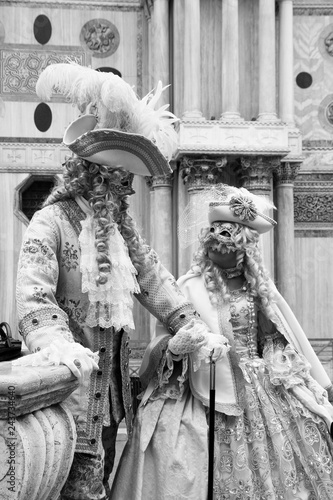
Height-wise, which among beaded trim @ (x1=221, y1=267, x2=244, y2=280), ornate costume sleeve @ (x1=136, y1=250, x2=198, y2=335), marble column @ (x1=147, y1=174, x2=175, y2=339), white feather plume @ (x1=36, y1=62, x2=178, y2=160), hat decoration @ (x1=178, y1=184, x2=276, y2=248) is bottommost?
ornate costume sleeve @ (x1=136, y1=250, x2=198, y2=335)

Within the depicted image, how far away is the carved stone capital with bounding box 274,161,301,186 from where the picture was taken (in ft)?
34.9

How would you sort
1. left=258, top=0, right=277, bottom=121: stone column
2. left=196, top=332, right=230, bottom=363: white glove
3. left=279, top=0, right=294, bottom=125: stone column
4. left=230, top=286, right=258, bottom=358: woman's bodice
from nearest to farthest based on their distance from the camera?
left=196, top=332, right=230, bottom=363: white glove
left=230, top=286, right=258, bottom=358: woman's bodice
left=258, top=0, right=277, bottom=121: stone column
left=279, top=0, right=294, bottom=125: stone column

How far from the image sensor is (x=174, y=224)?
1058cm

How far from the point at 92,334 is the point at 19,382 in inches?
52.3

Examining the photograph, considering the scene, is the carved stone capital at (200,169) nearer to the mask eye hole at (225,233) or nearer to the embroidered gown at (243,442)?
the mask eye hole at (225,233)

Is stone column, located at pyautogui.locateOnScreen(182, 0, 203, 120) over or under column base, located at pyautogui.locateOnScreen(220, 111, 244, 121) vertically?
over

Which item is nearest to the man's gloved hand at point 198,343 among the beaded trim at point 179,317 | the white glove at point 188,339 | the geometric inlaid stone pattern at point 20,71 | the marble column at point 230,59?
the white glove at point 188,339

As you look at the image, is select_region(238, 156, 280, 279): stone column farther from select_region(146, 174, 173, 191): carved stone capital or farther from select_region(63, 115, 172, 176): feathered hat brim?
select_region(63, 115, 172, 176): feathered hat brim

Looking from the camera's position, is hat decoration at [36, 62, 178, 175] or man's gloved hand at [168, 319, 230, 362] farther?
man's gloved hand at [168, 319, 230, 362]

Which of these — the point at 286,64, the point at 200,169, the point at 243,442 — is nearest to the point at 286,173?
the point at 200,169

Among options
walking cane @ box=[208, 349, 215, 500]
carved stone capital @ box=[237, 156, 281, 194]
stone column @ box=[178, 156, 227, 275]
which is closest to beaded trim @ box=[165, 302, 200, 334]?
walking cane @ box=[208, 349, 215, 500]

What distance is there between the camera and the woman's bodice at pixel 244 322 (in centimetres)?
462

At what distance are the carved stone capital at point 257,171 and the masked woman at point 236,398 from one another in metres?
5.27

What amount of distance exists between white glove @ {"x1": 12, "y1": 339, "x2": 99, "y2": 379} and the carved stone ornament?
8874mm
